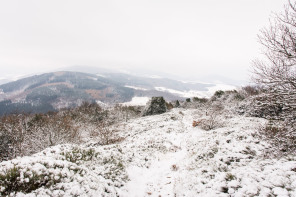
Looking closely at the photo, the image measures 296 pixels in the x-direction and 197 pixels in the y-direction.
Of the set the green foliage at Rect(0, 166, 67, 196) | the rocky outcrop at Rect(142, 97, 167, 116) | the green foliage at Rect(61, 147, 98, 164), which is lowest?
the rocky outcrop at Rect(142, 97, 167, 116)

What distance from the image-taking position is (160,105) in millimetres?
39281

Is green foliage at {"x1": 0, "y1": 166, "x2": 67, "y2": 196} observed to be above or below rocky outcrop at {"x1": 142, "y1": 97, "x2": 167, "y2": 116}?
above

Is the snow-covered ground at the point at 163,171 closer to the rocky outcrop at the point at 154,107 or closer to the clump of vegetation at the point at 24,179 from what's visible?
the clump of vegetation at the point at 24,179

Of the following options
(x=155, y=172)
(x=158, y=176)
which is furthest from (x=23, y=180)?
(x=155, y=172)

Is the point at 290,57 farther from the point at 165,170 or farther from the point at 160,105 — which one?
the point at 160,105

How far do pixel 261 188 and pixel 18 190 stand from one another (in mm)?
9170

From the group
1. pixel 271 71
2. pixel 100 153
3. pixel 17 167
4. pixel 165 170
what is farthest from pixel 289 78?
pixel 17 167

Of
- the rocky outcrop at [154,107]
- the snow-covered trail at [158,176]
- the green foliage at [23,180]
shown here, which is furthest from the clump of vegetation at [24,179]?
the rocky outcrop at [154,107]

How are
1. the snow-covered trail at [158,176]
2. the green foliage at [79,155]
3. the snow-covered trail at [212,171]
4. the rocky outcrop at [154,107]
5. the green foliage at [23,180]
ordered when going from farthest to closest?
1. the rocky outcrop at [154,107]
2. the green foliage at [79,155]
3. the snow-covered trail at [158,176]
4. the snow-covered trail at [212,171]
5. the green foliage at [23,180]

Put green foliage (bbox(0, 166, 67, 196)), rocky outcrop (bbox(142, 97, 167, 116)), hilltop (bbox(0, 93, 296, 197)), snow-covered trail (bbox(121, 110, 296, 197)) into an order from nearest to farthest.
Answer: green foliage (bbox(0, 166, 67, 196)) < hilltop (bbox(0, 93, 296, 197)) < snow-covered trail (bbox(121, 110, 296, 197)) < rocky outcrop (bbox(142, 97, 167, 116))

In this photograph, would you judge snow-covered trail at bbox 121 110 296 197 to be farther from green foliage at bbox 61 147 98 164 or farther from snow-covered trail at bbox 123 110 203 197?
green foliage at bbox 61 147 98 164

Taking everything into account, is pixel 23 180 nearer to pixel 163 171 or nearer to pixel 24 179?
pixel 24 179

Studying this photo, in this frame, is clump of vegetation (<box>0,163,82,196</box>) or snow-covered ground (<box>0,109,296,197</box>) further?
snow-covered ground (<box>0,109,296,197</box>)

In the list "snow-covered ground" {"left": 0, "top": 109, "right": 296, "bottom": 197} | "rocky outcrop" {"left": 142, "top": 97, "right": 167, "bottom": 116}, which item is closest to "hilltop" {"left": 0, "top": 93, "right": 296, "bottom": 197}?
"snow-covered ground" {"left": 0, "top": 109, "right": 296, "bottom": 197}
